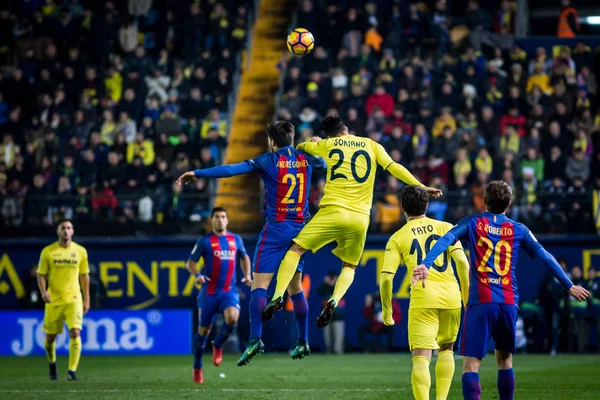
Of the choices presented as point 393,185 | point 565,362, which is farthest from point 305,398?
point 393,185

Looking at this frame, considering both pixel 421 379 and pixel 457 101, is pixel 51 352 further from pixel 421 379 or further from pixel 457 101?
pixel 457 101

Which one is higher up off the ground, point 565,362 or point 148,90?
point 148,90

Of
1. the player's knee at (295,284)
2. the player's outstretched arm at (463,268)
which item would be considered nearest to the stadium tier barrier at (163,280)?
the player's knee at (295,284)

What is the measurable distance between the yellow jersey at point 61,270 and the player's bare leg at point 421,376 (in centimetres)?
730

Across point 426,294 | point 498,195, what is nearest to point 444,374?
point 426,294

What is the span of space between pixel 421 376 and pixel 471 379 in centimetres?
57

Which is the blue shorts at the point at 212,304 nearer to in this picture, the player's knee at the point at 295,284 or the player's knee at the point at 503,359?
the player's knee at the point at 295,284

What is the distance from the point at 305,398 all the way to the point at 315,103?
1132 centimetres

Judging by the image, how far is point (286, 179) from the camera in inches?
428

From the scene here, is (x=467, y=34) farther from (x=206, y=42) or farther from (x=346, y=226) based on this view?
(x=346, y=226)

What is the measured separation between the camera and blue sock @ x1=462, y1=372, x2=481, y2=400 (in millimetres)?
9336

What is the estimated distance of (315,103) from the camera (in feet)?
75.9

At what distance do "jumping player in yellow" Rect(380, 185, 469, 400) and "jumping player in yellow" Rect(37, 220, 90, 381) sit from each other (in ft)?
23.2

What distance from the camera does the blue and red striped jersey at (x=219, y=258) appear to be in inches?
616
